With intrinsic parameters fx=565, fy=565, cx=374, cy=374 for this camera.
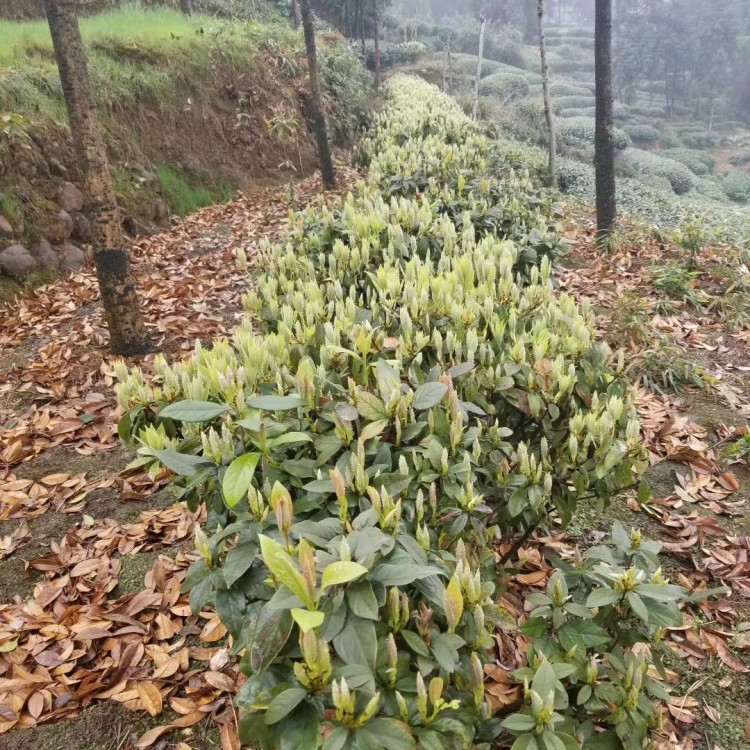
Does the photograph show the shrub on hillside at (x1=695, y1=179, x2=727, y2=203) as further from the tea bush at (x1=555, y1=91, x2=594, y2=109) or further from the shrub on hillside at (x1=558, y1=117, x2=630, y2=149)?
the tea bush at (x1=555, y1=91, x2=594, y2=109)

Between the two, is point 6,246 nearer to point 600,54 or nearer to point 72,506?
point 72,506

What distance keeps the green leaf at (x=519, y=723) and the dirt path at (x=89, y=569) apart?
3.96 feet

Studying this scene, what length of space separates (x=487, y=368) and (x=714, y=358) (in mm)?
3432

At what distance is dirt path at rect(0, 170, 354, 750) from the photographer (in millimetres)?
2160

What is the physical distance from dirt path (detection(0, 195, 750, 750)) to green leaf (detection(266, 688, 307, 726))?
119 centimetres

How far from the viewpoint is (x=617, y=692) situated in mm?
1551

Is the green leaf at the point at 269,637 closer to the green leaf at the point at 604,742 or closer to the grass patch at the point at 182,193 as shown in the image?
the green leaf at the point at 604,742

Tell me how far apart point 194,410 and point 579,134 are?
1141 inches

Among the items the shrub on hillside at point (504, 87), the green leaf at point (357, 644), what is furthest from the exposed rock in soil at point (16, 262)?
the shrub on hillside at point (504, 87)

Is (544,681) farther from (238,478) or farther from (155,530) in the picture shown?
(155,530)

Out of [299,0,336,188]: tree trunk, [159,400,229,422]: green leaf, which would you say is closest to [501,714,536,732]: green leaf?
[159,400,229,422]: green leaf

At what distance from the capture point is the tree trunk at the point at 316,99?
840 centimetres

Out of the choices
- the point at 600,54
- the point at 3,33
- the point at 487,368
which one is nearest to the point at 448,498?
the point at 487,368

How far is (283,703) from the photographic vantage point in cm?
107
